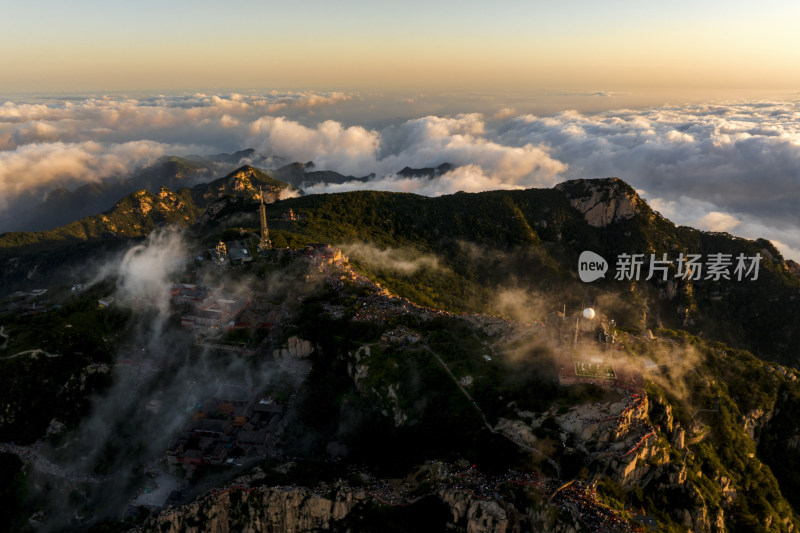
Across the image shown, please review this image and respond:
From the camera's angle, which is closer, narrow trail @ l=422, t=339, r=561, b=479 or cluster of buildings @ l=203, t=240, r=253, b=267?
narrow trail @ l=422, t=339, r=561, b=479

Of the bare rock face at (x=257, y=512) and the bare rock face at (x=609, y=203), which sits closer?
the bare rock face at (x=257, y=512)

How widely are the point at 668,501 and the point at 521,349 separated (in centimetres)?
3085

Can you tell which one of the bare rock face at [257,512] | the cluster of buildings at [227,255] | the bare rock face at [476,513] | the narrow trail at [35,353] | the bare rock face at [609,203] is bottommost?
the bare rock face at [257,512]

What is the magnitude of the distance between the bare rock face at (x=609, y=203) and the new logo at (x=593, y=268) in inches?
797

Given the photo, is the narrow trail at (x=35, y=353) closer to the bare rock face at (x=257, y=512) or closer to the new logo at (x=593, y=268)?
the bare rock face at (x=257, y=512)

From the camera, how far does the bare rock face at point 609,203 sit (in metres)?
191

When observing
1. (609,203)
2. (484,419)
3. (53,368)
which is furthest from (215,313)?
→ (609,203)

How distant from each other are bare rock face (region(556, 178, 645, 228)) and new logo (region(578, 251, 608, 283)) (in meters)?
20.3

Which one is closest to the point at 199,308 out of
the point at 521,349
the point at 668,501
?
the point at 521,349

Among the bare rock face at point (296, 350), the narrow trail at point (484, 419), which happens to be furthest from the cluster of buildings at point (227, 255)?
the narrow trail at point (484, 419)

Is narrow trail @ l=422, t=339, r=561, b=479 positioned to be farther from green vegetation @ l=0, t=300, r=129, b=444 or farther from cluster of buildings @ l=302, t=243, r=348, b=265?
green vegetation @ l=0, t=300, r=129, b=444

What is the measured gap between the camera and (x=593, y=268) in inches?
7131

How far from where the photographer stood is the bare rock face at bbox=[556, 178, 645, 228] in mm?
190875

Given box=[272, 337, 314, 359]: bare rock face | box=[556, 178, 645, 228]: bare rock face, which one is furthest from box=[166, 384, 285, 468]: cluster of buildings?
box=[556, 178, 645, 228]: bare rock face
